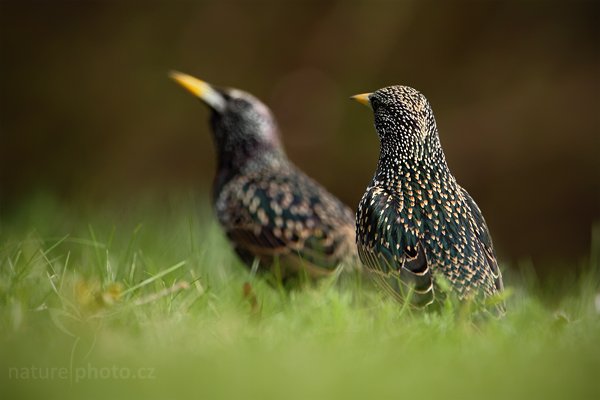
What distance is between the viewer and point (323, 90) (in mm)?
6738

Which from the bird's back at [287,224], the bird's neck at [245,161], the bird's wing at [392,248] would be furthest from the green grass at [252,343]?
the bird's neck at [245,161]

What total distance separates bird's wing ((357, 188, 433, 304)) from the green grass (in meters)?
0.11

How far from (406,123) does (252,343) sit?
926 mm

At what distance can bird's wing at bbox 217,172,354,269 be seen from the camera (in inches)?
159

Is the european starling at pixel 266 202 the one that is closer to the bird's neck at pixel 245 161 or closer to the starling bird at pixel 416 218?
the bird's neck at pixel 245 161

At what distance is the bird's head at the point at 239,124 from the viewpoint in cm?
473

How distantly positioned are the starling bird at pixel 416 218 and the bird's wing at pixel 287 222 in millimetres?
1018

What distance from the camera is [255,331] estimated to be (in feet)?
9.34

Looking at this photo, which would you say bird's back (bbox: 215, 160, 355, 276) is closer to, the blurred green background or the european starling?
the european starling

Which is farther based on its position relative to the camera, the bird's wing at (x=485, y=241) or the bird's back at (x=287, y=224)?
the bird's back at (x=287, y=224)

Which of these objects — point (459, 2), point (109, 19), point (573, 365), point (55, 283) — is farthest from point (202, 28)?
point (573, 365)

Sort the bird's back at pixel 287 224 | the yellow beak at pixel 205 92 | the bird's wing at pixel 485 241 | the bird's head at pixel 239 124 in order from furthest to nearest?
the bird's head at pixel 239 124 → the yellow beak at pixel 205 92 → the bird's back at pixel 287 224 → the bird's wing at pixel 485 241

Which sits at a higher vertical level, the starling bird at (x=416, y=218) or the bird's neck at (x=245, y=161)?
the starling bird at (x=416, y=218)

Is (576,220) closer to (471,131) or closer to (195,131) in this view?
(471,131)
